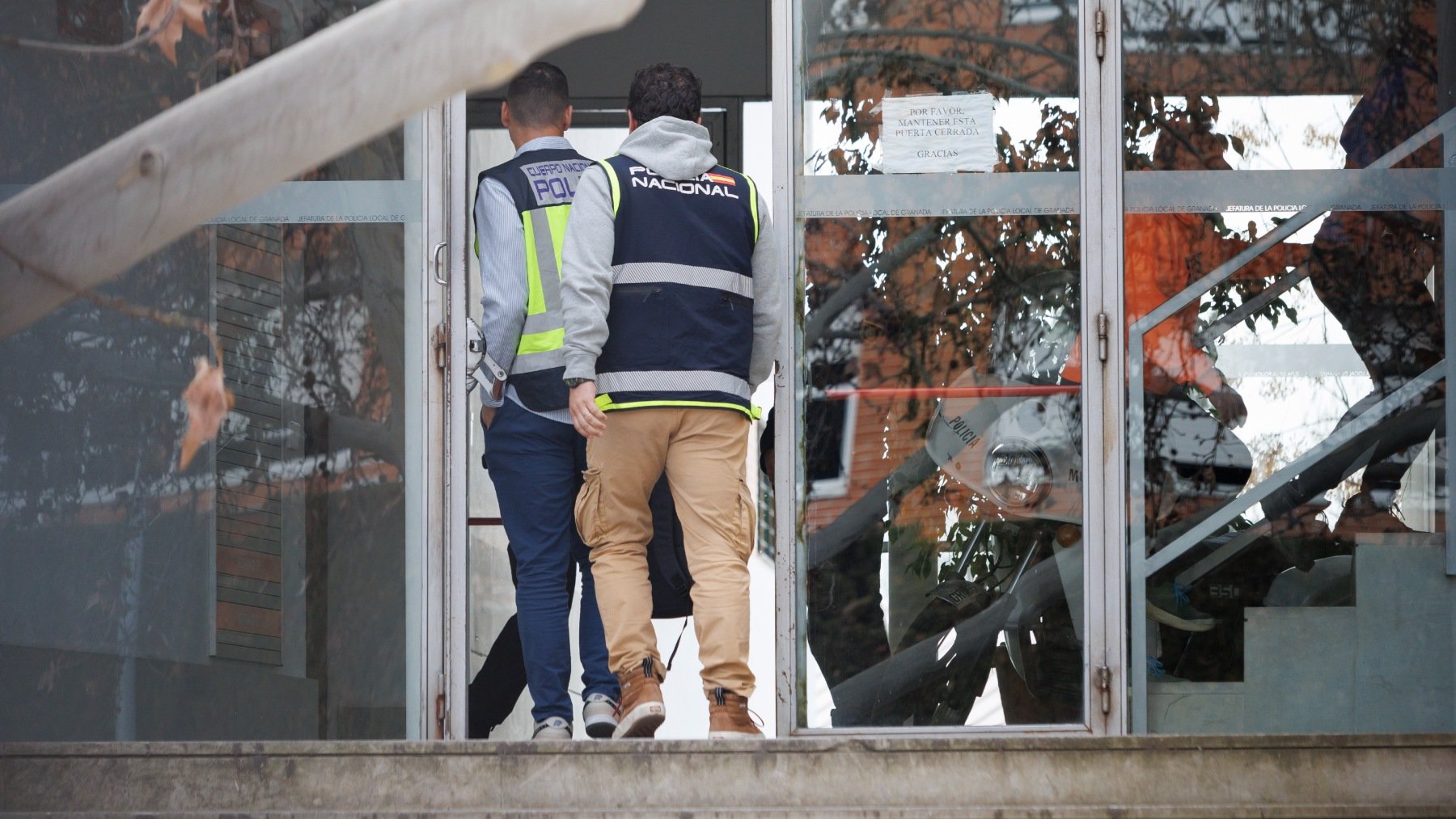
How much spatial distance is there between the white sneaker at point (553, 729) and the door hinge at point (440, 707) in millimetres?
517

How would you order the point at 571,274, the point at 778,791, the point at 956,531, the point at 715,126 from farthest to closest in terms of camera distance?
the point at 715,126 → the point at 956,531 → the point at 571,274 → the point at 778,791

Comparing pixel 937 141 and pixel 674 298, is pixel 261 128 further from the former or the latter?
pixel 937 141

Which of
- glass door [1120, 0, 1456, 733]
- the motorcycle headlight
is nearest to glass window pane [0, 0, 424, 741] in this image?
the motorcycle headlight

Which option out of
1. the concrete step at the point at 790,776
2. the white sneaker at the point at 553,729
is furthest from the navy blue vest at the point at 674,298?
the concrete step at the point at 790,776

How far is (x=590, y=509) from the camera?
18.7 ft

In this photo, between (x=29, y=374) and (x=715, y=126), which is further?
(x=715, y=126)

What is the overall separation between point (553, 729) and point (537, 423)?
3.06 ft

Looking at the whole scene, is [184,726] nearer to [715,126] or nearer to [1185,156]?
[1185,156]

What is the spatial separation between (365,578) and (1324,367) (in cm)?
324

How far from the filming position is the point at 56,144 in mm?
6648

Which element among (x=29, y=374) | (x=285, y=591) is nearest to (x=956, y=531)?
(x=285, y=591)

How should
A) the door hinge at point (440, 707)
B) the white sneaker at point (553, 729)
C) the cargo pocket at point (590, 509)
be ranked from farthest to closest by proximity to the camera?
the door hinge at point (440, 707)
the white sneaker at point (553, 729)
the cargo pocket at point (590, 509)

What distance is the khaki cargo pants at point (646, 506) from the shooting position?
5.66m

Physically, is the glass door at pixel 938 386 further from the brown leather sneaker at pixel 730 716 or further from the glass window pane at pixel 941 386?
the brown leather sneaker at pixel 730 716
